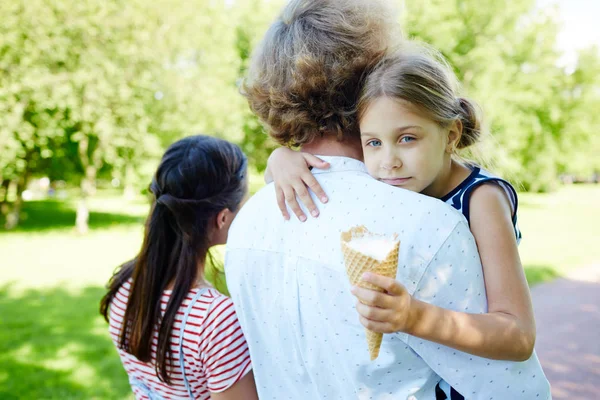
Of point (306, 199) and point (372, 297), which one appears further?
point (306, 199)

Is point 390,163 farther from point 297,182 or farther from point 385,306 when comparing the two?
point 385,306

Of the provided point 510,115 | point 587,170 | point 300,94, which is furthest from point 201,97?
point 587,170

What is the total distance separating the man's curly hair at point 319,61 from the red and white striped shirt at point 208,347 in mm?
667

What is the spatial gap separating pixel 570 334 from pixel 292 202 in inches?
247

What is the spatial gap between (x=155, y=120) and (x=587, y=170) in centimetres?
3278

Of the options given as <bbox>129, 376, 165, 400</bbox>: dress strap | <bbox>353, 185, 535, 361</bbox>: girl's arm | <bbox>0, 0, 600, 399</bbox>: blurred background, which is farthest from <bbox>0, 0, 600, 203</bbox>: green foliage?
<bbox>353, 185, 535, 361</bbox>: girl's arm

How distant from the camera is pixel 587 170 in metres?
37.6

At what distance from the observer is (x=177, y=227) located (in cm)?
206

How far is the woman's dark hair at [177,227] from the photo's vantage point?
1.92 m

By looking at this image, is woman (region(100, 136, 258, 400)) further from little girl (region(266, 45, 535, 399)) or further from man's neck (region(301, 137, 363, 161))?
man's neck (region(301, 137, 363, 161))

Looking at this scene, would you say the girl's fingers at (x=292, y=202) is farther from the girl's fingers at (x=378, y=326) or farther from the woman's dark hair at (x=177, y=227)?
the woman's dark hair at (x=177, y=227)

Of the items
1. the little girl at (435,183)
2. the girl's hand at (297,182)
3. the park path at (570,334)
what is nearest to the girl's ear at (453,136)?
the little girl at (435,183)

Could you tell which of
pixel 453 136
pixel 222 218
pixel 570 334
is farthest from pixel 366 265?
pixel 570 334

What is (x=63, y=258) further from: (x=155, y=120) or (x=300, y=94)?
(x=300, y=94)
